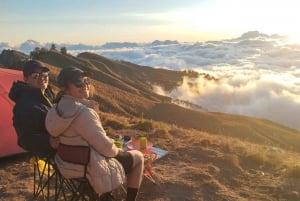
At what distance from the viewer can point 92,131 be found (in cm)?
479

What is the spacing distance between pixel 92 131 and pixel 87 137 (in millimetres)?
90

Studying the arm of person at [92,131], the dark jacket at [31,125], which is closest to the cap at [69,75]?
the arm of person at [92,131]

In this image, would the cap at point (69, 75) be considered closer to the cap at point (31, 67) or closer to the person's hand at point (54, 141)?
the person's hand at point (54, 141)

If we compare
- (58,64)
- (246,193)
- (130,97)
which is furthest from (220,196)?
(58,64)

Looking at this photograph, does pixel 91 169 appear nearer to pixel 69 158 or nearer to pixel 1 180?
pixel 69 158

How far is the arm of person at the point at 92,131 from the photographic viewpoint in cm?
477

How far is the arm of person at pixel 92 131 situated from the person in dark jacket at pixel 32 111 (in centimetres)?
64

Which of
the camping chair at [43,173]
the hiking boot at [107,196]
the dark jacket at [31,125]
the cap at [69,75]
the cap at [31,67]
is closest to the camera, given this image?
the cap at [69,75]

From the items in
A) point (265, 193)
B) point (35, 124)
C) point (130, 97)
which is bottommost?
point (130, 97)

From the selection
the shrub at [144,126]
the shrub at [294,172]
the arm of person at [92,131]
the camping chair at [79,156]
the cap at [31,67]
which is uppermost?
the cap at [31,67]

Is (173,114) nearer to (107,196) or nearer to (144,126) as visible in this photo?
(144,126)

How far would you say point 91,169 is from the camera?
193 inches

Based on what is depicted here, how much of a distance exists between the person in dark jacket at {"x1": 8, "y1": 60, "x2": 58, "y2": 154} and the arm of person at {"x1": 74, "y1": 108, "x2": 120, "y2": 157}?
0.64 meters

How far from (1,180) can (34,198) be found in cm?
156
